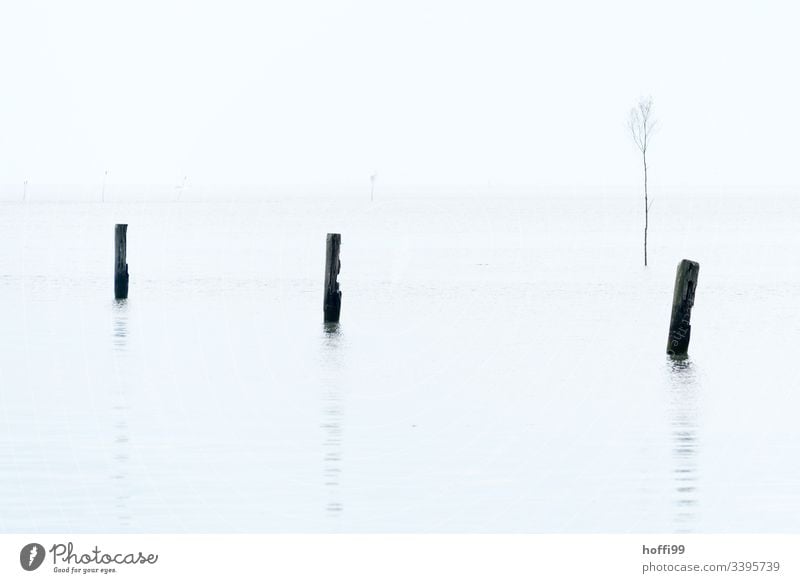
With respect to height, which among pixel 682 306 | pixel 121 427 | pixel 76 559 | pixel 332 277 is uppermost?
pixel 332 277

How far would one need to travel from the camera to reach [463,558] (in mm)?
9766

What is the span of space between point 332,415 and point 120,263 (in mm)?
17394

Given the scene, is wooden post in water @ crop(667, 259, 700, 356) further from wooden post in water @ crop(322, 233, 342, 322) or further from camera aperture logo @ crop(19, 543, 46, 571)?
camera aperture logo @ crop(19, 543, 46, 571)

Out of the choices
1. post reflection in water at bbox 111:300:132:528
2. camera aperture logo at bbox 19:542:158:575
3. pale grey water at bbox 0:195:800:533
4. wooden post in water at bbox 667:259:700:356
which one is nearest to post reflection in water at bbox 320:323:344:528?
pale grey water at bbox 0:195:800:533

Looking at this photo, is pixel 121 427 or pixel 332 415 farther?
pixel 332 415

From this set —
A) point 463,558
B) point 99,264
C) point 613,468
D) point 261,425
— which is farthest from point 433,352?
point 99,264

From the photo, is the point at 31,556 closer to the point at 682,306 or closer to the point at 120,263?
the point at 682,306

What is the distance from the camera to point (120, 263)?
34.5 m

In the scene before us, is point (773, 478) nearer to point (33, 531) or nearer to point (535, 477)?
point (535, 477)

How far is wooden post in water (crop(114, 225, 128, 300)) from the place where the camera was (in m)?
32.3

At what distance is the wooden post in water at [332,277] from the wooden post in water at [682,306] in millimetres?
6099

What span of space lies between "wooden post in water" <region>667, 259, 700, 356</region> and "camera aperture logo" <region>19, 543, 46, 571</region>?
13.7 m

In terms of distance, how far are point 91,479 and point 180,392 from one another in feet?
22.1

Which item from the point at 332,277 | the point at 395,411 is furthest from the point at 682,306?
the point at 332,277
